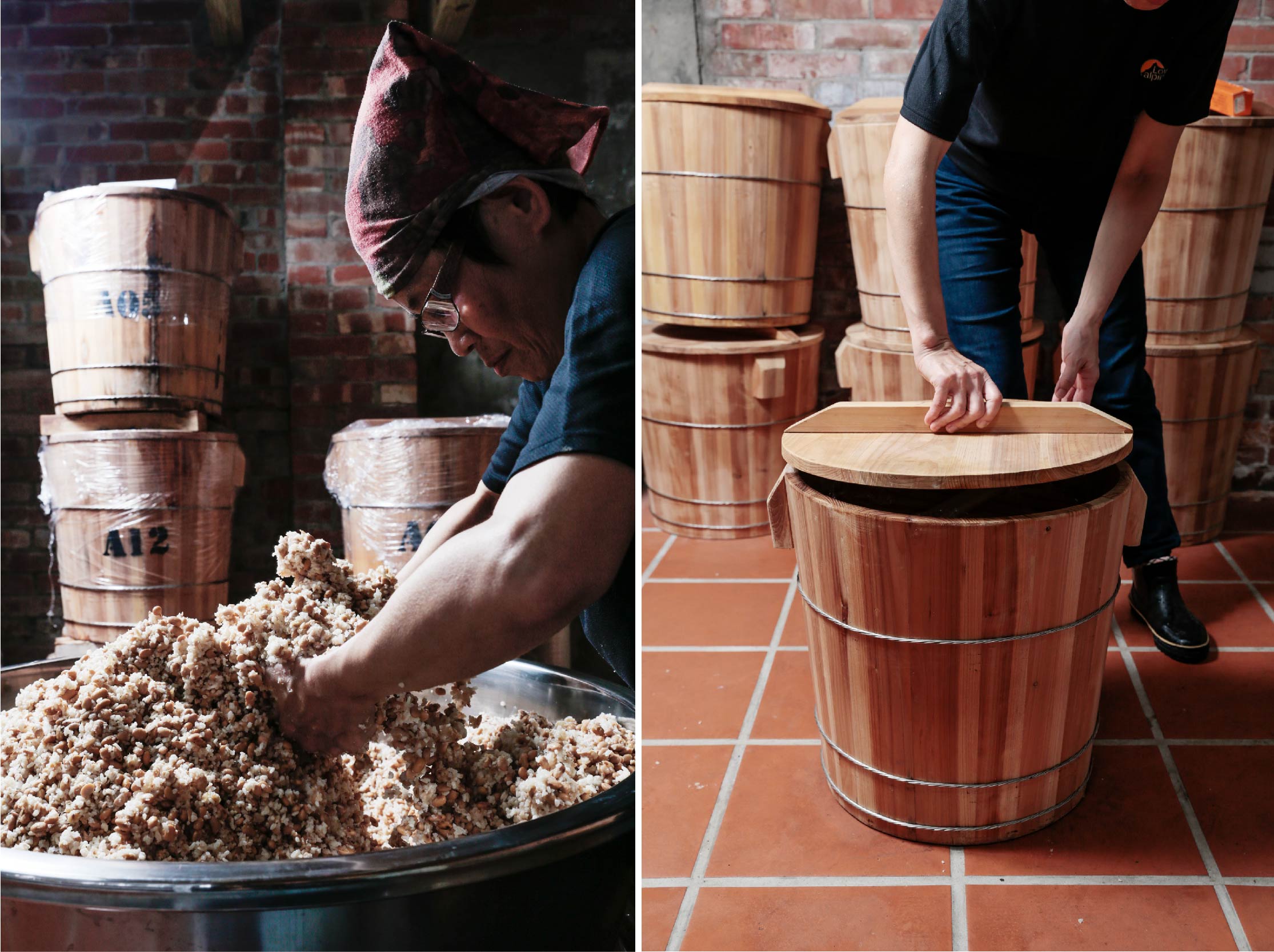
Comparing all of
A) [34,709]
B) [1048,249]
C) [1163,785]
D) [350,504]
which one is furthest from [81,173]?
[1163,785]

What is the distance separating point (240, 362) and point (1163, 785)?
65.4 inches

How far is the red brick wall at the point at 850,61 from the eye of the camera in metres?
2.99

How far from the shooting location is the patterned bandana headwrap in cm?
72

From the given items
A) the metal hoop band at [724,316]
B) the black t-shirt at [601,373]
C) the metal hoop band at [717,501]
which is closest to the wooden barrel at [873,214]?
the metal hoop band at [724,316]

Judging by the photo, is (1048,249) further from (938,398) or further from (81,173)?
(81,173)

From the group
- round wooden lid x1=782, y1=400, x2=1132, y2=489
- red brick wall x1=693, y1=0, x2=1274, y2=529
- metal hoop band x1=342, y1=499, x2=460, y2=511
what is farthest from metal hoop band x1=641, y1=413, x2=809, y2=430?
metal hoop band x1=342, y1=499, x2=460, y2=511

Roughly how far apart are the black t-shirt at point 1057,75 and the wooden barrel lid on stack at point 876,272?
0.90 metres

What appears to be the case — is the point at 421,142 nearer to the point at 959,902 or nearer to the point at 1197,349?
the point at 959,902

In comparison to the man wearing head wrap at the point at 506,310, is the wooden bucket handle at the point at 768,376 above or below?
below

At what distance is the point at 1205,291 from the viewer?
271 cm

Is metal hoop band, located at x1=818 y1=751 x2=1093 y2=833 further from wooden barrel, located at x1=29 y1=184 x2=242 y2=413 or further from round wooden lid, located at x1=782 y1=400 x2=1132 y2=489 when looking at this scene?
wooden barrel, located at x1=29 y1=184 x2=242 y2=413

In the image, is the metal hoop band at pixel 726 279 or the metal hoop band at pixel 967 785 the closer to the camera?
the metal hoop band at pixel 967 785

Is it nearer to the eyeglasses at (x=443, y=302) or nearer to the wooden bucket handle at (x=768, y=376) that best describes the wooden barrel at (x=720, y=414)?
the wooden bucket handle at (x=768, y=376)

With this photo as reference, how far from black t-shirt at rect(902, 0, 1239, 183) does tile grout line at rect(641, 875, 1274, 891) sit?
116 centimetres
